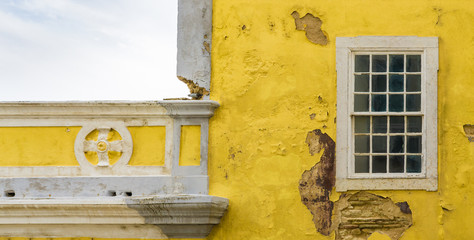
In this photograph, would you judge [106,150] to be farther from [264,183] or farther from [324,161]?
[324,161]

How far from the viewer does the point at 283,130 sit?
971 cm

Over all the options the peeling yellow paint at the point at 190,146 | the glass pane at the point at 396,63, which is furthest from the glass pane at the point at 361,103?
the peeling yellow paint at the point at 190,146

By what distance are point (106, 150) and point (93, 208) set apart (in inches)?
31.0

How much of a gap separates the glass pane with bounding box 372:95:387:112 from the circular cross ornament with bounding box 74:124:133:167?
3028mm

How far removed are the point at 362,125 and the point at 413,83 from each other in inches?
32.0

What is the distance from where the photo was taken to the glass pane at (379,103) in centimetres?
969

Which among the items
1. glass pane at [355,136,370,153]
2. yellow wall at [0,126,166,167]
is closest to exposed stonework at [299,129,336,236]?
glass pane at [355,136,370,153]

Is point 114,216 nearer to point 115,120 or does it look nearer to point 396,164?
point 115,120

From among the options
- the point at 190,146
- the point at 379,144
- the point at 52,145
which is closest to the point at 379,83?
the point at 379,144

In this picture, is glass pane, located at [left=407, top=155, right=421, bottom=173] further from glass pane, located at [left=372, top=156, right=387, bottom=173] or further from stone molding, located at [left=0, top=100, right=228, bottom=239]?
stone molding, located at [left=0, top=100, right=228, bottom=239]

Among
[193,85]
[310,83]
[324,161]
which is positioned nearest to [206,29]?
[193,85]

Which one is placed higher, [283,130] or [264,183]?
[283,130]

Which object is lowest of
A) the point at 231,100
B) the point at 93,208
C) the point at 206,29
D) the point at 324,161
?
the point at 93,208

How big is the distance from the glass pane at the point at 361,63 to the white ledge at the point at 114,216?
2309 millimetres
